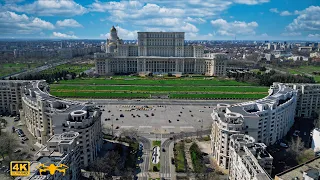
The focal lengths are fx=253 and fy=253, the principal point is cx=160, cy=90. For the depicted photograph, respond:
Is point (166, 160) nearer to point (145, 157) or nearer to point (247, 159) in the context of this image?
point (145, 157)

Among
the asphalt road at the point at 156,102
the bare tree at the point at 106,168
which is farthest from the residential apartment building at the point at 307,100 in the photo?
the bare tree at the point at 106,168

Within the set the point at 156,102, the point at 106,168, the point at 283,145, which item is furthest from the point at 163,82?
the point at 106,168

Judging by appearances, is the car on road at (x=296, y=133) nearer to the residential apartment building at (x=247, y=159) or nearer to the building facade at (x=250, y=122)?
the building facade at (x=250, y=122)

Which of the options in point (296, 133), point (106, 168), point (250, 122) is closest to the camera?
point (106, 168)

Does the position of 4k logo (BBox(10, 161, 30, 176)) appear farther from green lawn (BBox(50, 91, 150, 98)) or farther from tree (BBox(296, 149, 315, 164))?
green lawn (BBox(50, 91, 150, 98))

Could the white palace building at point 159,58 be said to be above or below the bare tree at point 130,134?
above

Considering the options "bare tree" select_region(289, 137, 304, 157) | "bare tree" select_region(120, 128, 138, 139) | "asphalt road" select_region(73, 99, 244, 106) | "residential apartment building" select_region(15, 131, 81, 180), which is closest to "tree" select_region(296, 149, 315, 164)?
"bare tree" select_region(289, 137, 304, 157)

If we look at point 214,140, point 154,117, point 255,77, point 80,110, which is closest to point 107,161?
point 80,110
